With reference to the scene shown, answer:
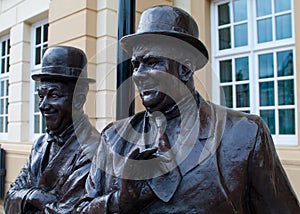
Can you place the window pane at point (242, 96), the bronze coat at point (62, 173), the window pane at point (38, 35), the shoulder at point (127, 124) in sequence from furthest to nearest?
the window pane at point (38, 35) → the window pane at point (242, 96) → the bronze coat at point (62, 173) → the shoulder at point (127, 124)

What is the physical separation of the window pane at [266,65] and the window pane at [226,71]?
481mm

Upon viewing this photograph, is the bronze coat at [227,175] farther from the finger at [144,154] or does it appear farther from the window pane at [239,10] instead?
the window pane at [239,10]

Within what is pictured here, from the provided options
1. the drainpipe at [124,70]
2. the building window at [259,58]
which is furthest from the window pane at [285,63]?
the drainpipe at [124,70]

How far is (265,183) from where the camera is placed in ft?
4.30

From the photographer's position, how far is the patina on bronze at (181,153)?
1.28 m

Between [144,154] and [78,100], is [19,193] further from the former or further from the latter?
[144,154]

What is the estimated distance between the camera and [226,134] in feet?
4.44

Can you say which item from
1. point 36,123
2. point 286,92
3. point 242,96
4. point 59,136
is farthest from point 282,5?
point 36,123

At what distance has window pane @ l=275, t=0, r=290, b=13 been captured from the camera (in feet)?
15.6

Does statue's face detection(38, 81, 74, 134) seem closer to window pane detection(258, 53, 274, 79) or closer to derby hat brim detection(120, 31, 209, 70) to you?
derby hat brim detection(120, 31, 209, 70)

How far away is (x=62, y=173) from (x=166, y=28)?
886mm

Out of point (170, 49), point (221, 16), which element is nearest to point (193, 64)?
point (170, 49)

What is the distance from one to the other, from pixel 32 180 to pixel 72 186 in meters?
0.39

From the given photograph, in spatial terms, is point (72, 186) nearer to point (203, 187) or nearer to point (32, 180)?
point (32, 180)
